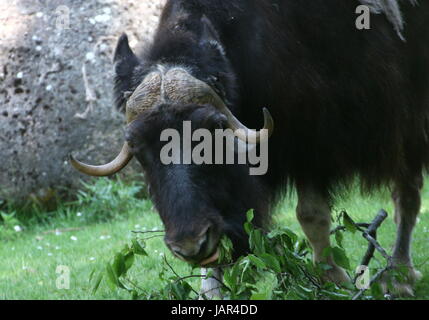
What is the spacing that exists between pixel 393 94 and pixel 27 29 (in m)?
4.22

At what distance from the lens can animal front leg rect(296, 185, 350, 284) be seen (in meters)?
4.31

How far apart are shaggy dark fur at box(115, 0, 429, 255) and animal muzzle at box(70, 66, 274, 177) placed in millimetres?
64

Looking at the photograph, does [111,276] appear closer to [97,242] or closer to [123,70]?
[123,70]

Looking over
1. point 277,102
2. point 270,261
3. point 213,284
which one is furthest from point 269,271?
point 277,102

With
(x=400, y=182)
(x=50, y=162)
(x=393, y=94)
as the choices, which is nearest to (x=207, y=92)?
(x=393, y=94)

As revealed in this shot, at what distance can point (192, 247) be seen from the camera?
9.95ft

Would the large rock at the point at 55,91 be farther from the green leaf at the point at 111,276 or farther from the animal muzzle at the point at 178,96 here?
the green leaf at the point at 111,276

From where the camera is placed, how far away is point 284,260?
3.30 meters

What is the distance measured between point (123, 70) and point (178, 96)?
1.50 ft

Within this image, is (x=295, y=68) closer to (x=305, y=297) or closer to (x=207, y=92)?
(x=207, y=92)

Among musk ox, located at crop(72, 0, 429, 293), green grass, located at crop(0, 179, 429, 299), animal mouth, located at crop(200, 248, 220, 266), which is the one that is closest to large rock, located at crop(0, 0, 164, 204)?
green grass, located at crop(0, 179, 429, 299)

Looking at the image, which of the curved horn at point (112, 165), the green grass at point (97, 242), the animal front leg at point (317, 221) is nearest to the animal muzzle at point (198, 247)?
the curved horn at point (112, 165)

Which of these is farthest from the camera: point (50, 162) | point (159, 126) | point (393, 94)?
point (50, 162)

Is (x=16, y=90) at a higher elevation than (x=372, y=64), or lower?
lower
